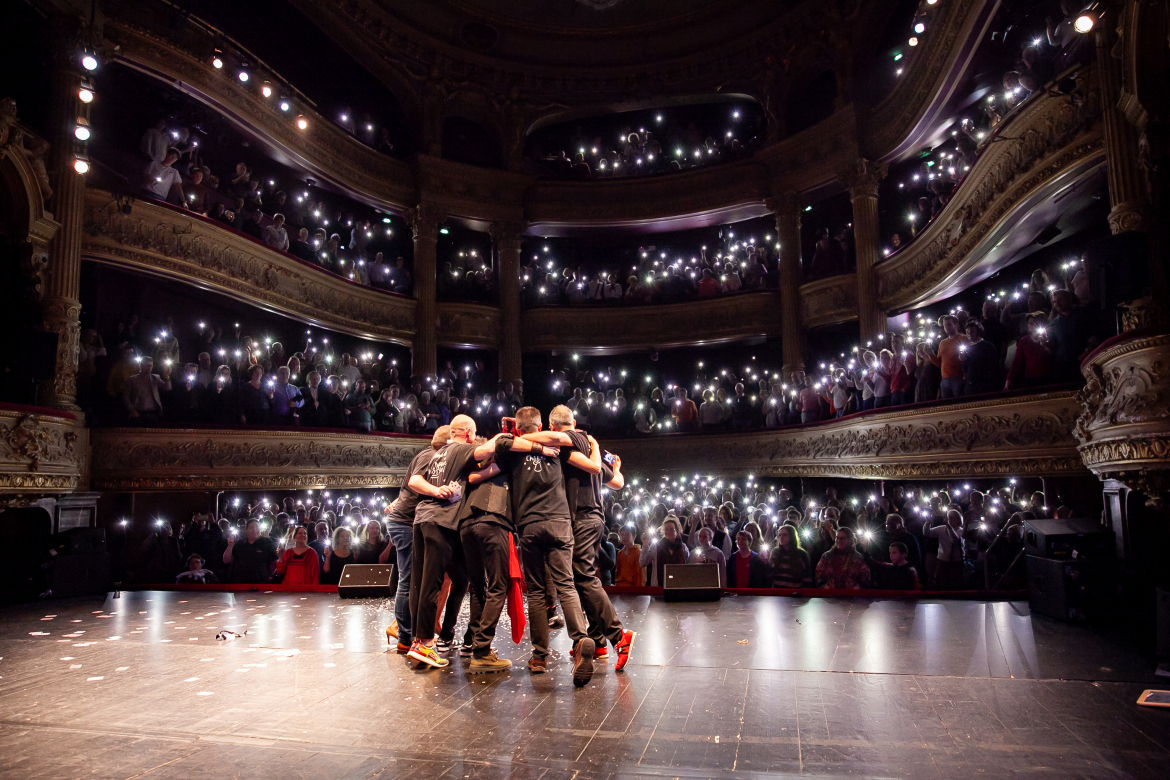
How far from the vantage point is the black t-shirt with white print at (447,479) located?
4406 mm

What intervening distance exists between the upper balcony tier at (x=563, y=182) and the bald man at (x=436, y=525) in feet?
29.8

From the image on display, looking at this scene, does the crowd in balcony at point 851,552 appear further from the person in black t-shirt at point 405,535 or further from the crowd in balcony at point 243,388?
the crowd in balcony at point 243,388

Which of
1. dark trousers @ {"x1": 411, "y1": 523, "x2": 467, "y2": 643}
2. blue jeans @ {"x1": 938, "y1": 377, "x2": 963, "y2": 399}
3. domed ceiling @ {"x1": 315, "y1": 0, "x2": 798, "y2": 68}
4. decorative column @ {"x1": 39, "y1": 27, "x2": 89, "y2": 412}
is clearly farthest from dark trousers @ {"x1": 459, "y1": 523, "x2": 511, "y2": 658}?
domed ceiling @ {"x1": 315, "y1": 0, "x2": 798, "y2": 68}

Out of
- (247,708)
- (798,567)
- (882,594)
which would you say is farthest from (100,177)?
(882,594)

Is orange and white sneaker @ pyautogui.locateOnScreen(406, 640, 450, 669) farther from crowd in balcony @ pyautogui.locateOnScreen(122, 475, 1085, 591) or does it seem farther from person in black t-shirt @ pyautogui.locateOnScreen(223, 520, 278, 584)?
person in black t-shirt @ pyautogui.locateOnScreen(223, 520, 278, 584)

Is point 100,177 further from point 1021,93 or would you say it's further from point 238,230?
point 1021,93

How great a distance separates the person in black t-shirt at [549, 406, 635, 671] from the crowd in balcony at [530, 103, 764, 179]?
14.2m

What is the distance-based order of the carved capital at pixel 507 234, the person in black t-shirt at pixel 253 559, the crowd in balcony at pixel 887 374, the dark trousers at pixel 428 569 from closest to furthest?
1. the dark trousers at pixel 428 569
2. the crowd in balcony at pixel 887 374
3. the person in black t-shirt at pixel 253 559
4. the carved capital at pixel 507 234

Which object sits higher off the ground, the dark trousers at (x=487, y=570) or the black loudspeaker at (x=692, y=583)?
the dark trousers at (x=487, y=570)

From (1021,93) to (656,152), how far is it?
1043cm

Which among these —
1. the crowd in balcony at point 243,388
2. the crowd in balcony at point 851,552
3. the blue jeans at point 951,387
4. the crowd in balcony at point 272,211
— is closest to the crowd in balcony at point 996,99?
the blue jeans at point 951,387

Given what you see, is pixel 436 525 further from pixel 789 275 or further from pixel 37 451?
pixel 789 275

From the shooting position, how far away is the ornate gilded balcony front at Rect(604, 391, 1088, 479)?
309 inches

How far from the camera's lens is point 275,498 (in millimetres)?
13430
